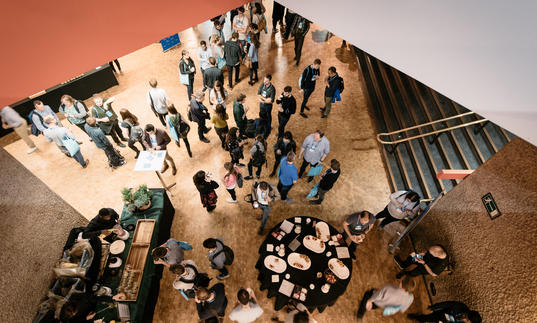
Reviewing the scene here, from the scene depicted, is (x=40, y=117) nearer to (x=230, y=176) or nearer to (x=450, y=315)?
(x=230, y=176)

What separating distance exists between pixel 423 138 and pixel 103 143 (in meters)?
7.60

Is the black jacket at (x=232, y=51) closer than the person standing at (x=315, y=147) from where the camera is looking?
No

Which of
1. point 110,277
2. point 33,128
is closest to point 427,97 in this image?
point 110,277

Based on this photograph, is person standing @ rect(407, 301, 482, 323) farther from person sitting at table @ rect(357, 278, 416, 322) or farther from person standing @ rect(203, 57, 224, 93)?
person standing @ rect(203, 57, 224, 93)

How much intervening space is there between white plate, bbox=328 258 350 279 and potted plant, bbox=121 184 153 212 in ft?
11.3

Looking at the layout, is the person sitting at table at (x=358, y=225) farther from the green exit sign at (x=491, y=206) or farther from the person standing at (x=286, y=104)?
the person standing at (x=286, y=104)

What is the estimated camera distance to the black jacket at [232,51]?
7.38 m

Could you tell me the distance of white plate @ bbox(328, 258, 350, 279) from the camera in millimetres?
4379

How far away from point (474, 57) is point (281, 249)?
3834mm

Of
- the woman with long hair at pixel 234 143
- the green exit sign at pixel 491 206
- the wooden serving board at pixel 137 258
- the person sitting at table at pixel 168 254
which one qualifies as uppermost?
the woman with long hair at pixel 234 143

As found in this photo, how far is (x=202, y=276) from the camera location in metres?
4.19

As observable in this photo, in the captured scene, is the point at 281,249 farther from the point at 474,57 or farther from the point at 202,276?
the point at 474,57

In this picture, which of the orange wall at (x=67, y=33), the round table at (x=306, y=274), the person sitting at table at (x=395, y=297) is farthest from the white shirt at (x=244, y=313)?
the orange wall at (x=67, y=33)

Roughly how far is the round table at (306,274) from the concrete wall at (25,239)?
3373 millimetres
